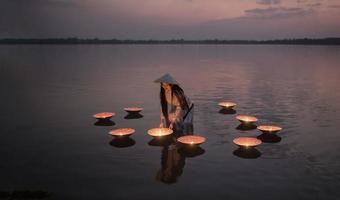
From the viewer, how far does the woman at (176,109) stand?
12133 millimetres

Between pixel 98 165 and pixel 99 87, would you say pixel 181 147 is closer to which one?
pixel 98 165

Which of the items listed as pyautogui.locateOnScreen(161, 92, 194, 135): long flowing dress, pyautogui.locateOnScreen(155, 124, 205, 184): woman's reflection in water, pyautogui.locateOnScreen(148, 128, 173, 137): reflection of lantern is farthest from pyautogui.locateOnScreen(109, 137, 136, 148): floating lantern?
pyautogui.locateOnScreen(161, 92, 194, 135): long flowing dress

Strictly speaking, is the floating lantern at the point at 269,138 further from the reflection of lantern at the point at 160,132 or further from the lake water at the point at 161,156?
the reflection of lantern at the point at 160,132

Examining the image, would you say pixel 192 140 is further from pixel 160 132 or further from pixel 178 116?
pixel 178 116

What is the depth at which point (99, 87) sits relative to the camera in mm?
26984

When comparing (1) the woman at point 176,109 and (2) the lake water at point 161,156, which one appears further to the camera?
(1) the woman at point 176,109

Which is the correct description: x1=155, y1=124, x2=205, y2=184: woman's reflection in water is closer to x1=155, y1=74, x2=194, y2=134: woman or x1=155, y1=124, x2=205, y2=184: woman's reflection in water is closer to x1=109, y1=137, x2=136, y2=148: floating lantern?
x1=155, y1=74, x2=194, y2=134: woman

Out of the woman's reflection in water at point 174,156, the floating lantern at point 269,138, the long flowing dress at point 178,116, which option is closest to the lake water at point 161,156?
the woman's reflection in water at point 174,156

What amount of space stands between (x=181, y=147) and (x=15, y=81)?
23.9 m

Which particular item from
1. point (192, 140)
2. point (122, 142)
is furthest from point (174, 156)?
point (122, 142)

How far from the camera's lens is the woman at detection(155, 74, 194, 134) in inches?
478

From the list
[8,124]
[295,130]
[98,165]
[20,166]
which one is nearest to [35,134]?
[8,124]

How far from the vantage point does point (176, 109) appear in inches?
486

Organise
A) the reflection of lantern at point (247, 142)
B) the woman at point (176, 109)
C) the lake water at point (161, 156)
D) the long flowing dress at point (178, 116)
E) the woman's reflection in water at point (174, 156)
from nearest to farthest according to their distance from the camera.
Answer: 1. the lake water at point (161, 156)
2. the woman's reflection in water at point (174, 156)
3. the reflection of lantern at point (247, 142)
4. the woman at point (176, 109)
5. the long flowing dress at point (178, 116)
